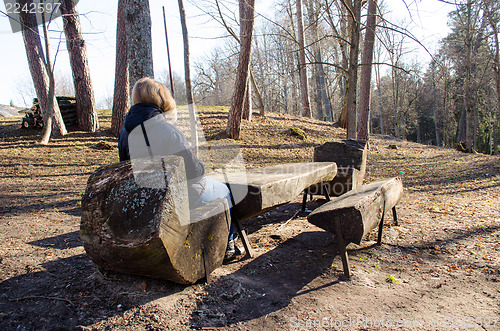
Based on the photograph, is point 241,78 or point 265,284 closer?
point 265,284

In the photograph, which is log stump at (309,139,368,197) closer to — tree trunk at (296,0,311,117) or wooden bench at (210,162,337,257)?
wooden bench at (210,162,337,257)

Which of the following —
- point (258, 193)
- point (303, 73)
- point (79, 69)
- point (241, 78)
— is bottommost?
point (258, 193)

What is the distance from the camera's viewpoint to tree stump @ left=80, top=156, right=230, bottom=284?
2088mm

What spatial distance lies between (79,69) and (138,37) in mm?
6369

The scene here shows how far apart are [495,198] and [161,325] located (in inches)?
254

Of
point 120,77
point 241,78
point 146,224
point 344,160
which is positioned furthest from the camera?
point 241,78

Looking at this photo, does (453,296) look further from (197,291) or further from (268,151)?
(268,151)

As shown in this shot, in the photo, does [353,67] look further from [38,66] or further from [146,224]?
[38,66]

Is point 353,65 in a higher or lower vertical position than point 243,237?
higher

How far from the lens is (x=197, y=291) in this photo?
2475 millimetres

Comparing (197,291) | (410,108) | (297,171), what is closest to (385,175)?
(297,171)

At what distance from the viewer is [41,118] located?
1083 cm

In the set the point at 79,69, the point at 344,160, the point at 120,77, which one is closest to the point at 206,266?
the point at 344,160

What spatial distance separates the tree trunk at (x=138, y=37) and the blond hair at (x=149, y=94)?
3.23 meters
